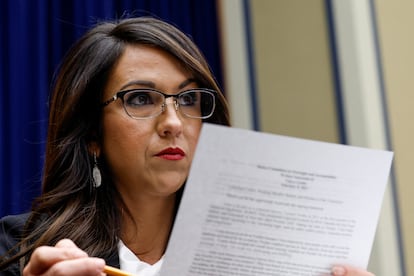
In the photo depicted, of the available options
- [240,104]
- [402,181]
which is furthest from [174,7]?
[402,181]

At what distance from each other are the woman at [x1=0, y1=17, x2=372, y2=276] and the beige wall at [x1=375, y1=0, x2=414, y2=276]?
778 mm

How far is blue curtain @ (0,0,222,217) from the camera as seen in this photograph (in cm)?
194

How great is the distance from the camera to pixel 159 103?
113cm

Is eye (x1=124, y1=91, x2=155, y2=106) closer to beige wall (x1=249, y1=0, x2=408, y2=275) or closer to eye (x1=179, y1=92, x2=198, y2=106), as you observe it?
eye (x1=179, y1=92, x2=198, y2=106)

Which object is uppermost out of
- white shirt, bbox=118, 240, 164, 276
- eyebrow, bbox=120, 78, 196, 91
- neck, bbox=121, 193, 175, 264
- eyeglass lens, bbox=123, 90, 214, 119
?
eyebrow, bbox=120, 78, 196, 91

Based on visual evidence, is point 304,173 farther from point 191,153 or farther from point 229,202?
point 191,153

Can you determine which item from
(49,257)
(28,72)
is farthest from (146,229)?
(28,72)

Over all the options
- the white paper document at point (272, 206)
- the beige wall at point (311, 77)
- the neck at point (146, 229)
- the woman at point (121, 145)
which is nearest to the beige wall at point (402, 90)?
the beige wall at point (311, 77)

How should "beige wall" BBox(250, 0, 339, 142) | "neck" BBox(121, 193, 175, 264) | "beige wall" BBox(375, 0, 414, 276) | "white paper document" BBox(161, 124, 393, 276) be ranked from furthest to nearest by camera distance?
"beige wall" BBox(250, 0, 339, 142)
"beige wall" BBox(375, 0, 414, 276)
"neck" BBox(121, 193, 175, 264)
"white paper document" BBox(161, 124, 393, 276)

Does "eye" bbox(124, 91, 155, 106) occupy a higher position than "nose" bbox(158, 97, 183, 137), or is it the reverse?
"eye" bbox(124, 91, 155, 106)

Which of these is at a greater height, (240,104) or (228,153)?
(240,104)

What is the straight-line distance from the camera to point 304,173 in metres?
0.80

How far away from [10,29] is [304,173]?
145 centimetres

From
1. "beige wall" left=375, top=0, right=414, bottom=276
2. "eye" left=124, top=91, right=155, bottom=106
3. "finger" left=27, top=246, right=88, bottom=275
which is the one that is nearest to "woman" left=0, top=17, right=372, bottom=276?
"eye" left=124, top=91, right=155, bottom=106
